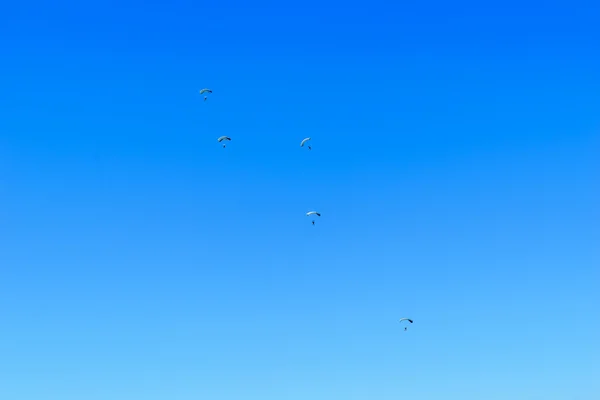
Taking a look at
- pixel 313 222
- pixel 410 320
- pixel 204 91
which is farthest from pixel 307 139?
pixel 410 320

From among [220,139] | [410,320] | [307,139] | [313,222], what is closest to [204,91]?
[220,139]

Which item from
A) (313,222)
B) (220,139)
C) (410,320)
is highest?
(220,139)

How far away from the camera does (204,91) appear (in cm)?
9044

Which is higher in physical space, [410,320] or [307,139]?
[307,139]

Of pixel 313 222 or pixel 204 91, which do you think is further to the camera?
pixel 204 91

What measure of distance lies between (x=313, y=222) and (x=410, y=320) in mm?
36258

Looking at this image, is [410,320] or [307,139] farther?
[410,320]

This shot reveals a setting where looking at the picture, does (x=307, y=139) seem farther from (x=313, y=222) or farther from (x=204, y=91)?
(x=204, y=91)

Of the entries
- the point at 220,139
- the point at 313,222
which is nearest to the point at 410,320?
the point at 313,222

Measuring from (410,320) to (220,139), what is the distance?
2554 inches

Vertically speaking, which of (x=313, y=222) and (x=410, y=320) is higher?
(x=313, y=222)

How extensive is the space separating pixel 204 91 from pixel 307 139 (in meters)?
29.2

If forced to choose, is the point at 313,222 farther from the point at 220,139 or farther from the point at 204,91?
the point at 204,91

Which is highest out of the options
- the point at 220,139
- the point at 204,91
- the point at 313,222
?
the point at 204,91
